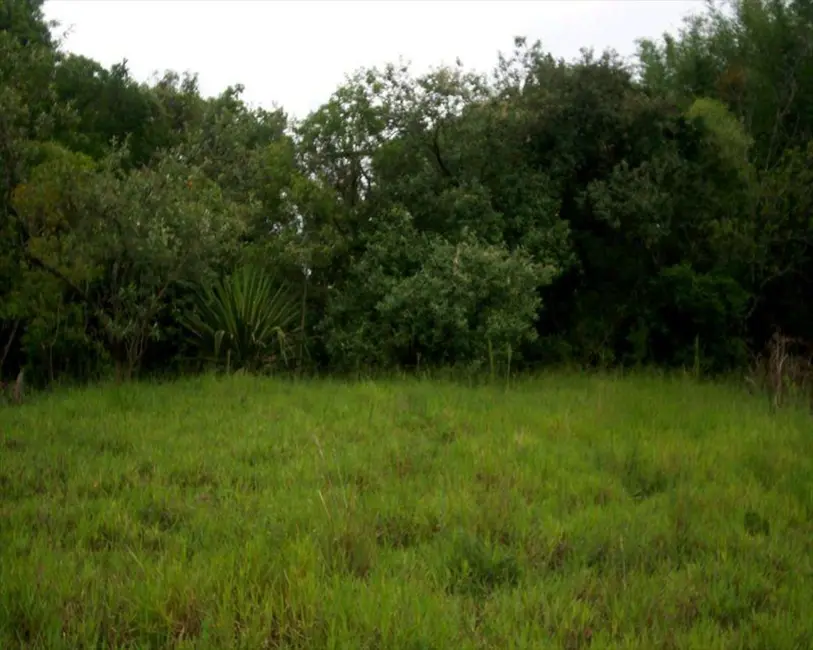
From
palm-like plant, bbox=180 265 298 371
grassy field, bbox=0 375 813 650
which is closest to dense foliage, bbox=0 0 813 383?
palm-like plant, bbox=180 265 298 371

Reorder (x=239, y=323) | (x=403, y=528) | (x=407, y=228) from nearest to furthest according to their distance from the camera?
(x=403, y=528), (x=239, y=323), (x=407, y=228)

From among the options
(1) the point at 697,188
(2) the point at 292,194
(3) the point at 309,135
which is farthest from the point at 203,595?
(1) the point at 697,188

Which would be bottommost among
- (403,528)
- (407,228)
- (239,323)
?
(403,528)

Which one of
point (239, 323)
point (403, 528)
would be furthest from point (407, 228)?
point (403, 528)

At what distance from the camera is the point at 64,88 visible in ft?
52.7

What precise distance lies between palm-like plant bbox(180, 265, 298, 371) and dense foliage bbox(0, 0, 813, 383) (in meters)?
0.05

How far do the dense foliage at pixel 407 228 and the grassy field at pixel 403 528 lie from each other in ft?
9.60

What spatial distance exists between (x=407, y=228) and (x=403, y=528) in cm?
841

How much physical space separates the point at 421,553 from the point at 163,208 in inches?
294

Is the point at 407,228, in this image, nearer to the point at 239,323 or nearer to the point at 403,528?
the point at 239,323

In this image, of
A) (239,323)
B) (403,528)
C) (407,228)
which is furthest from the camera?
(407,228)

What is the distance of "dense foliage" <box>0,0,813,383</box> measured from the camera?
35.5 ft

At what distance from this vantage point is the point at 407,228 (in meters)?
13.0

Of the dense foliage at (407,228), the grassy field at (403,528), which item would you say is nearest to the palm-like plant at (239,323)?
the dense foliage at (407,228)
